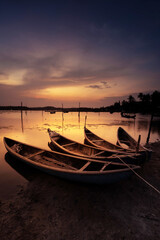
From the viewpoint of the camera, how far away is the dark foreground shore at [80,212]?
3.26 metres

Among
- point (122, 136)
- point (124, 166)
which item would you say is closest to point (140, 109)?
point (122, 136)

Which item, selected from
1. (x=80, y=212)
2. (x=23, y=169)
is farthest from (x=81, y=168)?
(x=23, y=169)

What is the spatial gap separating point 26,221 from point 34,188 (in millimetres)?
1770

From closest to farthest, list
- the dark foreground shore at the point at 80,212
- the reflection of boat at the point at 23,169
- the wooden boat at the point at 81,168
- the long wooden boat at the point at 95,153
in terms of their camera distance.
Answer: the dark foreground shore at the point at 80,212
the wooden boat at the point at 81,168
the long wooden boat at the point at 95,153
the reflection of boat at the point at 23,169

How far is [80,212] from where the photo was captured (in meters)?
3.98

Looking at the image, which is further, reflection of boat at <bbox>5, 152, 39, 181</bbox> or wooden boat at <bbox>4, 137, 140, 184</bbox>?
reflection of boat at <bbox>5, 152, 39, 181</bbox>

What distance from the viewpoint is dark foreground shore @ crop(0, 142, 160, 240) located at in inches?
128

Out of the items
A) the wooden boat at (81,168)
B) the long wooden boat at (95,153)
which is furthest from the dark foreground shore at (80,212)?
the long wooden boat at (95,153)

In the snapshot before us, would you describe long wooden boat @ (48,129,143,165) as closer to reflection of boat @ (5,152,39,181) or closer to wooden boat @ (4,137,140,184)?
wooden boat @ (4,137,140,184)

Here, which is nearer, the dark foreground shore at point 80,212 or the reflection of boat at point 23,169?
the dark foreground shore at point 80,212

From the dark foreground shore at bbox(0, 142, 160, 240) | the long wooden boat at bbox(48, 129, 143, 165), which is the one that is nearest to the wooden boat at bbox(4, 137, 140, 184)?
the long wooden boat at bbox(48, 129, 143, 165)

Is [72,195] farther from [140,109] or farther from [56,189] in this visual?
[140,109]

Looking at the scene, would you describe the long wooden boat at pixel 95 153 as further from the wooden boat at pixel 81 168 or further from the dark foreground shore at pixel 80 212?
the dark foreground shore at pixel 80 212

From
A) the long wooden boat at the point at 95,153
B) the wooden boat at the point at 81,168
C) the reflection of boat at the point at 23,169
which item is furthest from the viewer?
the reflection of boat at the point at 23,169
